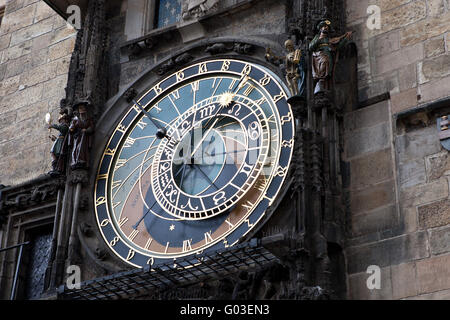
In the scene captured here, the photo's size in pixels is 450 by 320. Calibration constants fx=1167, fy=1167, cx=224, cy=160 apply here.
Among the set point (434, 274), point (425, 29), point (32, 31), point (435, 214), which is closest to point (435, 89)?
point (425, 29)

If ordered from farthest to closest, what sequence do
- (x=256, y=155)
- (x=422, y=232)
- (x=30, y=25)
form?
(x=30, y=25) → (x=256, y=155) → (x=422, y=232)

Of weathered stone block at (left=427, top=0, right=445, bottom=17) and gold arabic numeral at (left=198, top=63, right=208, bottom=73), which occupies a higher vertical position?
weathered stone block at (left=427, top=0, right=445, bottom=17)

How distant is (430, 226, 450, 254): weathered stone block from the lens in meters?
8.84

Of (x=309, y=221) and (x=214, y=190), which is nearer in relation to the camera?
(x=309, y=221)

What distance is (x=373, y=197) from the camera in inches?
372

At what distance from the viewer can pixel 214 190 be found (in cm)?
1008

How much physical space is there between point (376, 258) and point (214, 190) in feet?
5.48

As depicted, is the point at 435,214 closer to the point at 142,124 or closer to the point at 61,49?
the point at 142,124

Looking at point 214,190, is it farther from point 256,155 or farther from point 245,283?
point 245,283

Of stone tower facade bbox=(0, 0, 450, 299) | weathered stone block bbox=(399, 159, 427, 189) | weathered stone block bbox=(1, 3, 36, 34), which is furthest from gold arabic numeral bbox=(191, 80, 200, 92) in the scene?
weathered stone block bbox=(1, 3, 36, 34)

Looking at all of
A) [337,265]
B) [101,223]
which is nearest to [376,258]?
[337,265]

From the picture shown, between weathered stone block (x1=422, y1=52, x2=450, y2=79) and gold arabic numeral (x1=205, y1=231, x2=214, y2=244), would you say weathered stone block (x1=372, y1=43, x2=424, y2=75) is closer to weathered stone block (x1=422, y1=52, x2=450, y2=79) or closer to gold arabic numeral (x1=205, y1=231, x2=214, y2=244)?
weathered stone block (x1=422, y1=52, x2=450, y2=79)

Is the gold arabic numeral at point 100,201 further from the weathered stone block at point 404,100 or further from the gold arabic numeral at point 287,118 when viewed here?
the weathered stone block at point 404,100

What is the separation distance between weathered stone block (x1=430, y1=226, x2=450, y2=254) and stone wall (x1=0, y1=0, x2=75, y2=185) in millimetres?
4567
